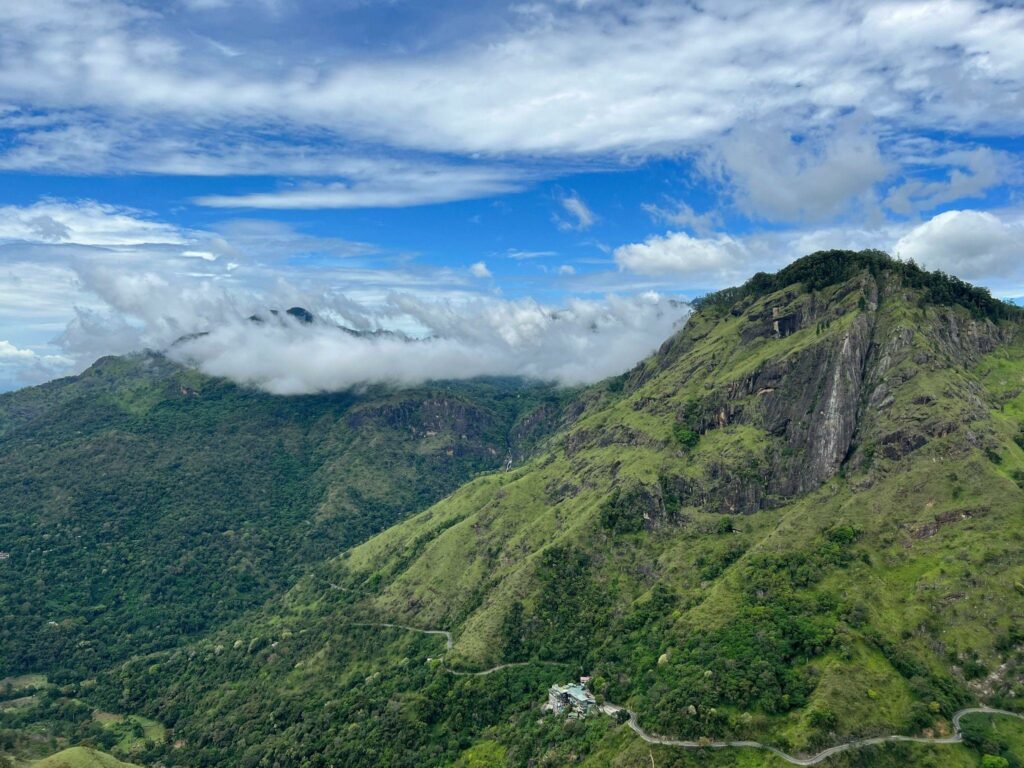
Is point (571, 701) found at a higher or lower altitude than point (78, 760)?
higher

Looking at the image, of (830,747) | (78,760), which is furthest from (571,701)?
(78,760)

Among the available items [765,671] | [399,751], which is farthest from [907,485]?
[399,751]

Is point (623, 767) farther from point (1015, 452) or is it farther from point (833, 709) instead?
point (1015, 452)

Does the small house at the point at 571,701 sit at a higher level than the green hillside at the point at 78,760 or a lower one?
higher

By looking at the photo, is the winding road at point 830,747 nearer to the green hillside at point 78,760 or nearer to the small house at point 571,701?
the small house at point 571,701

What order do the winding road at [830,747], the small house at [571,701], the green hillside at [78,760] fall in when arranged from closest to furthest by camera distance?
the winding road at [830,747] → the green hillside at [78,760] → the small house at [571,701]

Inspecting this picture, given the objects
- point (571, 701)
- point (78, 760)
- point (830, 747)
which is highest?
point (830, 747)

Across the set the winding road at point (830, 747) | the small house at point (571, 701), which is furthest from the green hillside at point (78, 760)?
the winding road at point (830, 747)

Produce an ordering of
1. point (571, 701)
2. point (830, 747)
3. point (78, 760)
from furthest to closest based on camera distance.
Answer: point (571, 701) < point (78, 760) < point (830, 747)

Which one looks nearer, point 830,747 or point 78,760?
point 830,747

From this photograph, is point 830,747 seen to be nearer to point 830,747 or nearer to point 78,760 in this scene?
point 830,747

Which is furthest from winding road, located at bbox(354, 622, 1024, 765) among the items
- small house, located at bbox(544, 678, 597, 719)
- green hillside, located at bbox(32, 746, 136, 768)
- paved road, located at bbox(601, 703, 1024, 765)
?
green hillside, located at bbox(32, 746, 136, 768)
